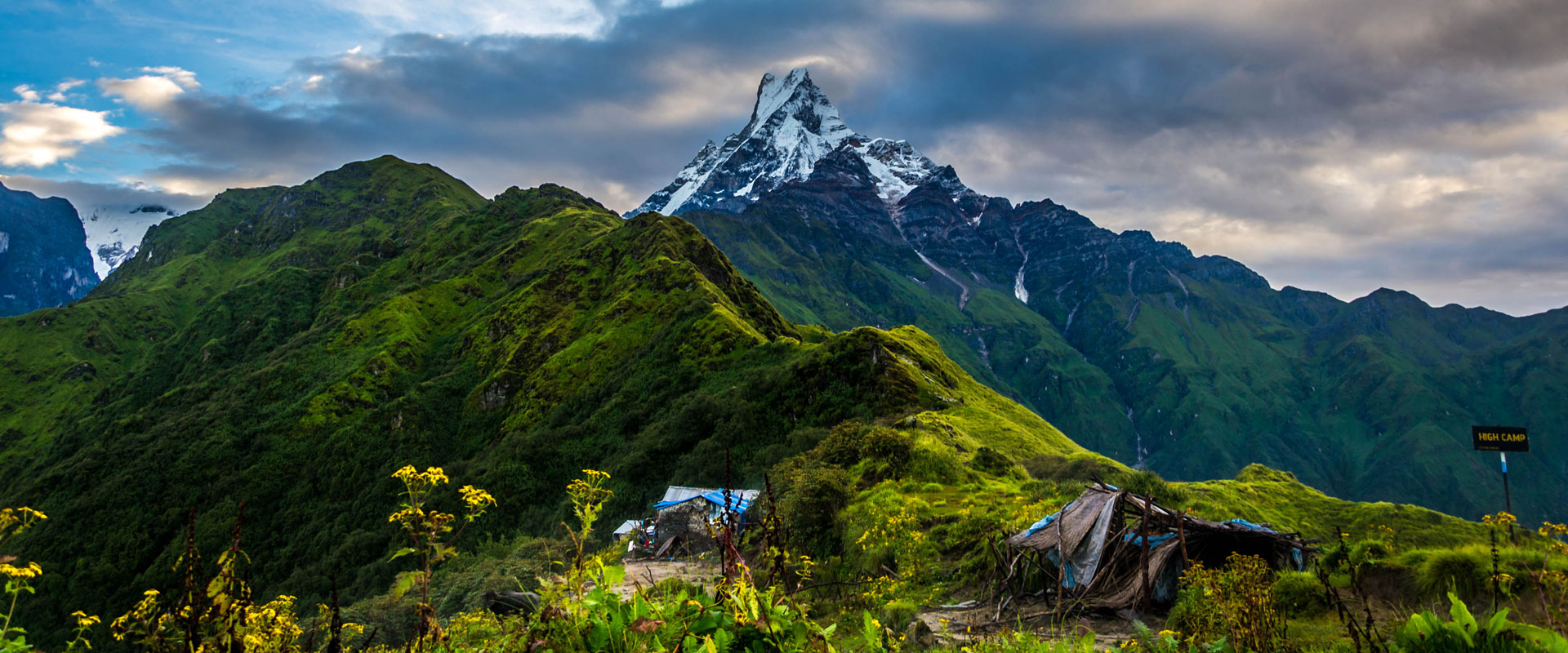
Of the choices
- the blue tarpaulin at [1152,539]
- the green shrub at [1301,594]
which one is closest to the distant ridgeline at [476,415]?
the blue tarpaulin at [1152,539]

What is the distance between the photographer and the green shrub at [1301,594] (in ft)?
31.7

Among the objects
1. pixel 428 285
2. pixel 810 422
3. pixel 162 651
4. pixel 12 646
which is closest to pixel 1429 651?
pixel 162 651

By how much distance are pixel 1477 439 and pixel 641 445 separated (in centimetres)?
7852

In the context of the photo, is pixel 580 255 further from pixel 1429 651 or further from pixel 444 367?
pixel 1429 651

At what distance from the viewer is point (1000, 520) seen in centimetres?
1627

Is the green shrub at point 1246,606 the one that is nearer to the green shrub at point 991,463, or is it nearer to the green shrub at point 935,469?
the green shrub at point 935,469

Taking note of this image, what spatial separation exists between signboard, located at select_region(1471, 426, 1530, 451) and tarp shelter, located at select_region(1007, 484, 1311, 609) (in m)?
6.12

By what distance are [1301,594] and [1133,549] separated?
2378mm

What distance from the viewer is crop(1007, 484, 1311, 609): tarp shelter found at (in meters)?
11.1

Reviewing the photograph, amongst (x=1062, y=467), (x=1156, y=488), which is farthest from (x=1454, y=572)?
(x=1062, y=467)

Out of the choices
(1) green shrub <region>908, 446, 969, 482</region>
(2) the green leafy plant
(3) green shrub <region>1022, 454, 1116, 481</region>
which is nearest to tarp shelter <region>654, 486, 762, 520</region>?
(1) green shrub <region>908, 446, 969, 482</region>

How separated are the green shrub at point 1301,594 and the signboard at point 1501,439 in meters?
8.21

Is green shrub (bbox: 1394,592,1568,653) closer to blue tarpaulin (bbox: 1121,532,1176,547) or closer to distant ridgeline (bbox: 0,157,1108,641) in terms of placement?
blue tarpaulin (bbox: 1121,532,1176,547)

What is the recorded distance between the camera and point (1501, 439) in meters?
14.4
